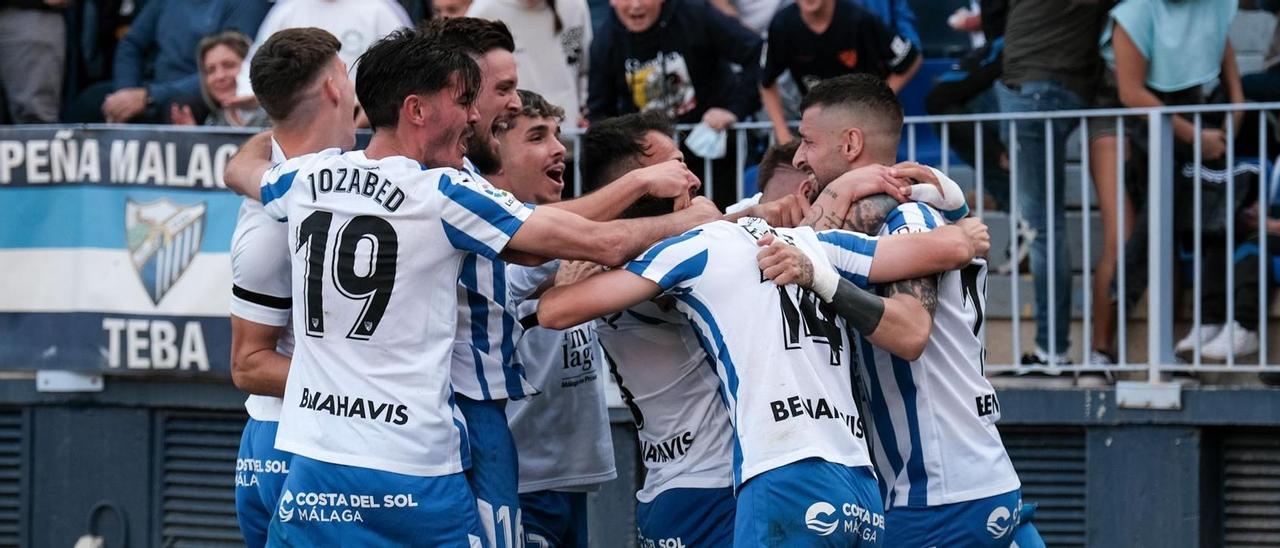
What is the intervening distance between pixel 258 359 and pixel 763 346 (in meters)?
1.88

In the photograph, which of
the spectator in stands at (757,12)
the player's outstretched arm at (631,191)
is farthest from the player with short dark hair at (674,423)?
the spectator in stands at (757,12)

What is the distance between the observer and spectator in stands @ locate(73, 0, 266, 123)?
1016cm

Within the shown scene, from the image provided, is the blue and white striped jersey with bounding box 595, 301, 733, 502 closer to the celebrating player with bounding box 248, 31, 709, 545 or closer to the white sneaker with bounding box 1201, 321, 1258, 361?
the celebrating player with bounding box 248, 31, 709, 545

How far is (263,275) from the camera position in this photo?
232 inches

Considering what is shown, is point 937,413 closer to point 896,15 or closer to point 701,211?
point 701,211

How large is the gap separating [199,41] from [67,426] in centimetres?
246

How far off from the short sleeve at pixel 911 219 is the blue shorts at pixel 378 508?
Result: 1.56m

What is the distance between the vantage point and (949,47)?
38.8ft

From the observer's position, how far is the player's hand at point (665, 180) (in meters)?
5.37

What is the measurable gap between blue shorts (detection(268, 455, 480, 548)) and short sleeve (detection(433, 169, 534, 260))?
698 millimetres

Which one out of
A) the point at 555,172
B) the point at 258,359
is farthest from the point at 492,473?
the point at 555,172

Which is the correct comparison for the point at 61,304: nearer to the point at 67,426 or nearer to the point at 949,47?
the point at 67,426

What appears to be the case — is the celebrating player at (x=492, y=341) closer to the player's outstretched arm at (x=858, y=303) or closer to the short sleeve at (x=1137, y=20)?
the player's outstretched arm at (x=858, y=303)

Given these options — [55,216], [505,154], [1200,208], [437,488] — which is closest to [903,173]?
[505,154]
